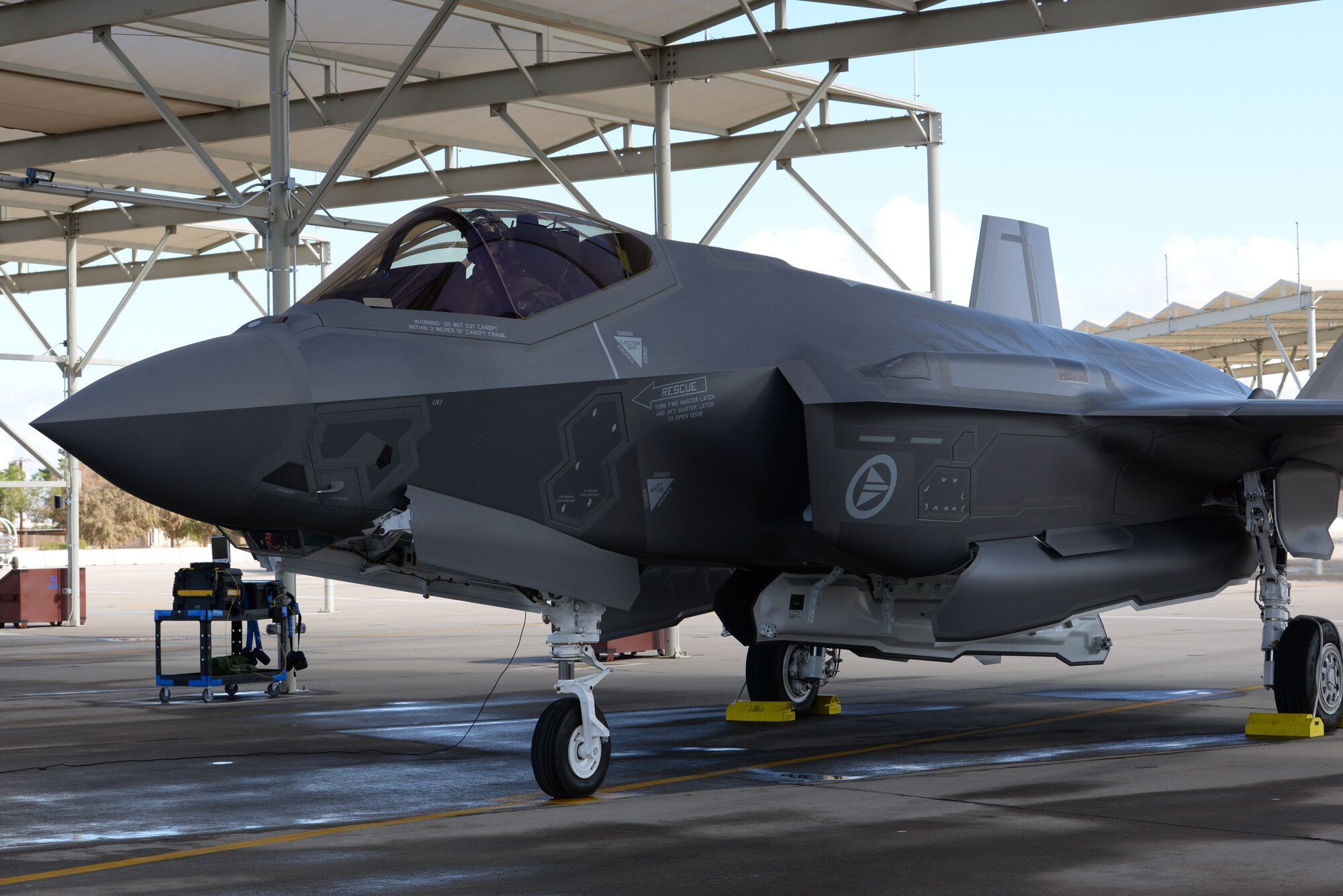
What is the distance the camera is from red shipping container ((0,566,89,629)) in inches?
1061

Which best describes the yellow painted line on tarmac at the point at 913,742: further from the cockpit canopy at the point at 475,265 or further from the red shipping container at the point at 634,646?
the red shipping container at the point at 634,646

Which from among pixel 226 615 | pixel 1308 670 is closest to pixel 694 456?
pixel 1308 670

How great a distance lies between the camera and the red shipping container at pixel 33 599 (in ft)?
88.4

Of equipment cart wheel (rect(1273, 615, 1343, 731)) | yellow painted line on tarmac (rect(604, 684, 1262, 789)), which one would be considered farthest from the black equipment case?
equipment cart wheel (rect(1273, 615, 1343, 731))

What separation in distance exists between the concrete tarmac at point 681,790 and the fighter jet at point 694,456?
2.85 feet

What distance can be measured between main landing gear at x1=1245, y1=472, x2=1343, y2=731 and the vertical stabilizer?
4.54 metres

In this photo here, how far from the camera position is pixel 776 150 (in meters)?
17.6

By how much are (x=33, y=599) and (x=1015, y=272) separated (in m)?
20.4

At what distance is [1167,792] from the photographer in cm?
797

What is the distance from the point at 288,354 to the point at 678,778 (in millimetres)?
3664

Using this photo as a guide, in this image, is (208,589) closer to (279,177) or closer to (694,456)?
(279,177)

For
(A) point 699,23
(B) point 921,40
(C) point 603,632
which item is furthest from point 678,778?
(A) point 699,23

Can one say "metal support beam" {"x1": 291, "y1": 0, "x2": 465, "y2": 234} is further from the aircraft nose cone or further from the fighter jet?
the aircraft nose cone

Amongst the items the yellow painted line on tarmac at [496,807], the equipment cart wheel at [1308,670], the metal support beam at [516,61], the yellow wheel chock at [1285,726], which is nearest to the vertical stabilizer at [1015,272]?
the yellow painted line on tarmac at [496,807]
